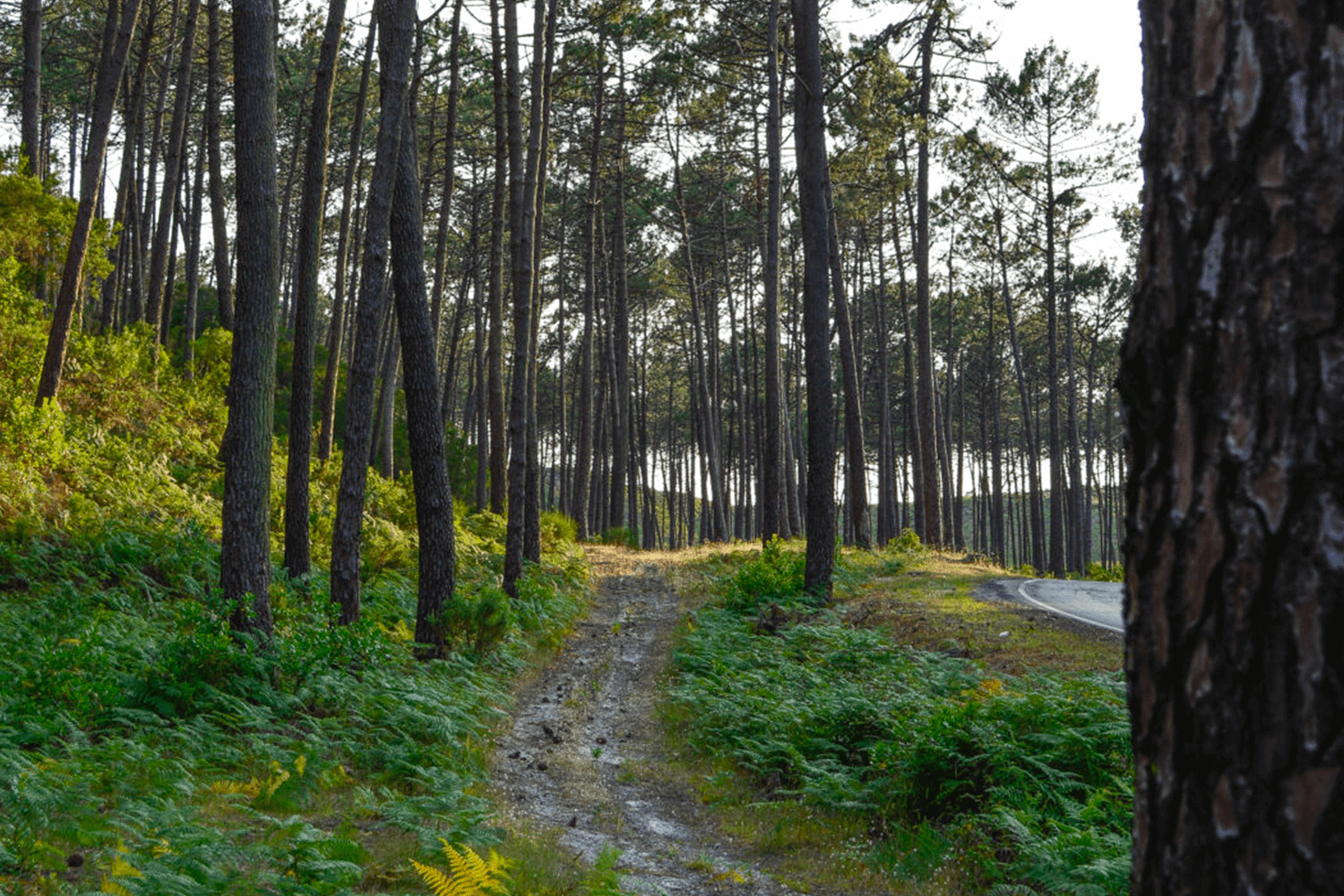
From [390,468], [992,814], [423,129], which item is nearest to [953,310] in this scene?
[423,129]

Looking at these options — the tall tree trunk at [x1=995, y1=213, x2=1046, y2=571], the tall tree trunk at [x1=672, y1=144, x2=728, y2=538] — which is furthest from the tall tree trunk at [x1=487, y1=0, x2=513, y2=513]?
the tall tree trunk at [x1=995, y1=213, x2=1046, y2=571]

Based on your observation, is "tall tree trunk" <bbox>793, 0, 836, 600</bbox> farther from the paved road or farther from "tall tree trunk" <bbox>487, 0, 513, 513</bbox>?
"tall tree trunk" <bbox>487, 0, 513, 513</bbox>

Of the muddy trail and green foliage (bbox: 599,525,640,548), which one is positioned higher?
green foliage (bbox: 599,525,640,548)

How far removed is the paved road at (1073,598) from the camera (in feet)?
35.3

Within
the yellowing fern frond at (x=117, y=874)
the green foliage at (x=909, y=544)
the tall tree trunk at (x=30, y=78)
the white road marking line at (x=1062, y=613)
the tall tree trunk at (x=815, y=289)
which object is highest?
the tall tree trunk at (x=30, y=78)

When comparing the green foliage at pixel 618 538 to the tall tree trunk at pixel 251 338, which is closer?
the tall tree trunk at pixel 251 338

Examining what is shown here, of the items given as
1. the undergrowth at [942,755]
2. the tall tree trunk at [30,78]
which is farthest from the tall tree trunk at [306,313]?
the tall tree trunk at [30,78]

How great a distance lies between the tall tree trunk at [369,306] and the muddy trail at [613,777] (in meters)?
2.25

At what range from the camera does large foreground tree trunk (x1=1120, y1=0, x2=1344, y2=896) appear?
52.4 inches

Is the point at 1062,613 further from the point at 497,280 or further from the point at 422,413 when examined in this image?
the point at 497,280

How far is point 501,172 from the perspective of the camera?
15.9 meters

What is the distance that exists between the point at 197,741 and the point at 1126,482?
18.6 ft

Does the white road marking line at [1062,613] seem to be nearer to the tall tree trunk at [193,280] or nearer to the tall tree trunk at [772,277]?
the tall tree trunk at [772,277]

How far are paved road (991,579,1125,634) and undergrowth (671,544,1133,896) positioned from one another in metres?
3.16
